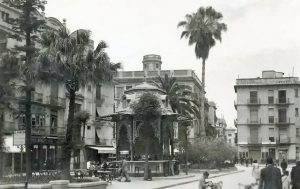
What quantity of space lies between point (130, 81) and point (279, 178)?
262 ft

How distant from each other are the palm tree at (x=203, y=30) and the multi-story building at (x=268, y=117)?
3189cm

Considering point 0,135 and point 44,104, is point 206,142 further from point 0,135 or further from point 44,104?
point 0,135

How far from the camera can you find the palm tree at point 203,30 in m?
59.8

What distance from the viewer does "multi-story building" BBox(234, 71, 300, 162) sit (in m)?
89.2

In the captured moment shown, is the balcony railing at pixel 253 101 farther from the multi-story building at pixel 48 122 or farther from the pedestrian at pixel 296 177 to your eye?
the pedestrian at pixel 296 177

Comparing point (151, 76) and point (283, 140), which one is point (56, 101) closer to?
point (151, 76)

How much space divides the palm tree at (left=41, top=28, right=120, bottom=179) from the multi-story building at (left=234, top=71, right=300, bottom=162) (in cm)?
6712

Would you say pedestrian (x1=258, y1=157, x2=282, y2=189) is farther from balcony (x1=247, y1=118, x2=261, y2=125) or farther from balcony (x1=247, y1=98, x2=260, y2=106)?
balcony (x1=247, y1=98, x2=260, y2=106)

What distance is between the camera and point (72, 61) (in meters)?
24.8

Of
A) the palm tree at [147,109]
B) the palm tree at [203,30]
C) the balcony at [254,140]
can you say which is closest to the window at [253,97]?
the balcony at [254,140]

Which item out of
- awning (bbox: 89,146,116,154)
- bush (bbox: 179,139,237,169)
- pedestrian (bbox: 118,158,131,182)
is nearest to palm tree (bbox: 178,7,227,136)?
bush (bbox: 179,139,237,169)

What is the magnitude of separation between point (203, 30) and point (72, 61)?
3689cm

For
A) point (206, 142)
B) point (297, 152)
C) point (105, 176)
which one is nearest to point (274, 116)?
point (297, 152)

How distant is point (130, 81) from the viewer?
9181 cm
